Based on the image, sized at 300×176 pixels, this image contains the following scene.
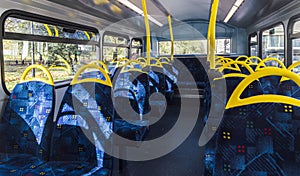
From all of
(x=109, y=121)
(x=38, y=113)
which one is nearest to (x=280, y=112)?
(x=109, y=121)

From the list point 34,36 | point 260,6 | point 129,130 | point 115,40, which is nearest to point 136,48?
point 115,40

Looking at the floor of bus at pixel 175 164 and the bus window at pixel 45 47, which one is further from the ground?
the bus window at pixel 45 47

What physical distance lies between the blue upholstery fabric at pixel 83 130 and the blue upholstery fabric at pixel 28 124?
220mm

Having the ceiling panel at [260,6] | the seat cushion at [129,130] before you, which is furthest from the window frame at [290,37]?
the seat cushion at [129,130]

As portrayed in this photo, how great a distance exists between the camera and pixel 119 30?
585 cm

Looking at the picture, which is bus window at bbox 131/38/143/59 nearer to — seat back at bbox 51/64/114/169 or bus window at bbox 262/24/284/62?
bus window at bbox 262/24/284/62

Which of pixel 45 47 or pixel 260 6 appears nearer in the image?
pixel 45 47

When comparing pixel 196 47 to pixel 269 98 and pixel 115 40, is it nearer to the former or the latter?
pixel 115 40

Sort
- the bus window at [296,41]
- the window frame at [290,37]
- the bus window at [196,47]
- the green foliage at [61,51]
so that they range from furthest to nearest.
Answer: the bus window at [196,47] → the window frame at [290,37] → the bus window at [296,41] → the green foliage at [61,51]

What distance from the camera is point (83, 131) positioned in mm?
1965

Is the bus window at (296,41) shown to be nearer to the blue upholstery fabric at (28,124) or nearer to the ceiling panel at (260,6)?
the ceiling panel at (260,6)

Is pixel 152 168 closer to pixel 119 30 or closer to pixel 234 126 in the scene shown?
pixel 234 126

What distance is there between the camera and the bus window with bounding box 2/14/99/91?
2629 millimetres

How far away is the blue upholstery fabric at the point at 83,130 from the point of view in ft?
6.30
